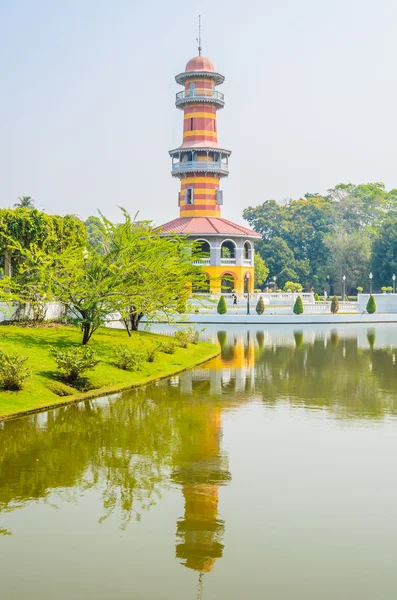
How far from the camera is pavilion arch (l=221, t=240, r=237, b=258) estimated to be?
242ft

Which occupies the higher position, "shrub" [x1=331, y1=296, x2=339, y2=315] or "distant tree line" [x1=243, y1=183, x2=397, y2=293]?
"distant tree line" [x1=243, y1=183, x2=397, y2=293]

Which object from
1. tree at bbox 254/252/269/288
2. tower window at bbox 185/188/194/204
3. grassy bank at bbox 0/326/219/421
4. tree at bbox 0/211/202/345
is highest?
tower window at bbox 185/188/194/204

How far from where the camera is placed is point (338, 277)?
9744 cm

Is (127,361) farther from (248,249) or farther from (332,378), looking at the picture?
(248,249)

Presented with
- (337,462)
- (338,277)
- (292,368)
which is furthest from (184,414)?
(338,277)

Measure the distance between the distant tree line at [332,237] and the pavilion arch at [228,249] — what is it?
18.5m

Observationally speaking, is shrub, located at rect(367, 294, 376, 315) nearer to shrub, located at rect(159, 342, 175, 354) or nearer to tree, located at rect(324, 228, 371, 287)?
tree, located at rect(324, 228, 371, 287)

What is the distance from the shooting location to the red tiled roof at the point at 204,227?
70.9m

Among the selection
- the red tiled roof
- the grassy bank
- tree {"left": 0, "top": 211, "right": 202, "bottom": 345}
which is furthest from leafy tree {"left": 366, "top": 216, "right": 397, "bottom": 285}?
tree {"left": 0, "top": 211, "right": 202, "bottom": 345}

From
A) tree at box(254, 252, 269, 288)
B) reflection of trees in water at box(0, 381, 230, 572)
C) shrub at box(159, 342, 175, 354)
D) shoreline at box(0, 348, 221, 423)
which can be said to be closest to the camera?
reflection of trees in water at box(0, 381, 230, 572)

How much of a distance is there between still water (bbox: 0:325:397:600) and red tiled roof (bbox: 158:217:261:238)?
49048mm

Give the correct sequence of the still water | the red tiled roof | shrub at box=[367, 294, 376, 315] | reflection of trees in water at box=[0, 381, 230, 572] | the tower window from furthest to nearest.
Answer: the tower window, the red tiled roof, shrub at box=[367, 294, 376, 315], reflection of trees in water at box=[0, 381, 230, 572], the still water

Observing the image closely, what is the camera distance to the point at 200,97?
7156 centimetres

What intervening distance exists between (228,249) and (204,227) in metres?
4.31
